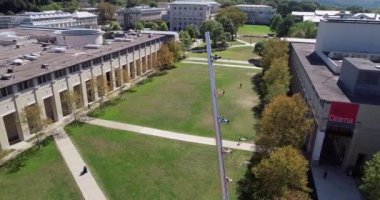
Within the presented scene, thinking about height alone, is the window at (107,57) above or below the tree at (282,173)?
above

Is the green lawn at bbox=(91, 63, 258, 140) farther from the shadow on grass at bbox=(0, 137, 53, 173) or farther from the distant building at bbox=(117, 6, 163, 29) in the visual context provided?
the distant building at bbox=(117, 6, 163, 29)

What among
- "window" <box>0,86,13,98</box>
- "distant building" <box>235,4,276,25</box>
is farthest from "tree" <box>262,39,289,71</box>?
"distant building" <box>235,4,276,25</box>

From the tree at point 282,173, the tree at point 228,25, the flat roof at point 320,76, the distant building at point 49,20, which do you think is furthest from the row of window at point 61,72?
the distant building at point 49,20

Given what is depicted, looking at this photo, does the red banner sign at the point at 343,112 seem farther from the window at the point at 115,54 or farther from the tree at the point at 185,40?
the tree at the point at 185,40

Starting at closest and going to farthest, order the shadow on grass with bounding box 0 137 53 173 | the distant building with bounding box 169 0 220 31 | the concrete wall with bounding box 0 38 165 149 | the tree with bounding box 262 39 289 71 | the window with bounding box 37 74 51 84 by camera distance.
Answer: the shadow on grass with bounding box 0 137 53 173
the concrete wall with bounding box 0 38 165 149
the window with bounding box 37 74 51 84
the tree with bounding box 262 39 289 71
the distant building with bounding box 169 0 220 31

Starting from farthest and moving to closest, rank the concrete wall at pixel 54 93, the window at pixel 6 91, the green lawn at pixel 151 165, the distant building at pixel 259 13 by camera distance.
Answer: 1. the distant building at pixel 259 13
2. the concrete wall at pixel 54 93
3. the window at pixel 6 91
4. the green lawn at pixel 151 165

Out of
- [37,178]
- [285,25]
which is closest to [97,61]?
[37,178]

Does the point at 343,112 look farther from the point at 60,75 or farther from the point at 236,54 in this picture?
the point at 236,54
